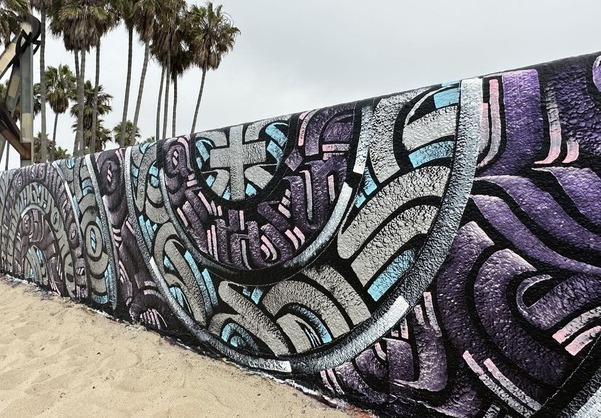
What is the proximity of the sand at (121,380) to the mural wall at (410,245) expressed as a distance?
179 millimetres

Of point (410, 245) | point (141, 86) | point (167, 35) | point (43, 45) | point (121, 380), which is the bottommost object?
point (121, 380)

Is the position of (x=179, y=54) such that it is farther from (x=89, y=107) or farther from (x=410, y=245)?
(x=410, y=245)

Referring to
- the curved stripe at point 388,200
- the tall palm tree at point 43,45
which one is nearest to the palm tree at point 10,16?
the tall palm tree at point 43,45

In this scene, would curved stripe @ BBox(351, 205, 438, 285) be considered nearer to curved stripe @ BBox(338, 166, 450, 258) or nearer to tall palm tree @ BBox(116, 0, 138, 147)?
curved stripe @ BBox(338, 166, 450, 258)

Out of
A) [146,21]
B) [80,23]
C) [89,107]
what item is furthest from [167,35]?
[89,107]

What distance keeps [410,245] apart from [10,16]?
18375mm

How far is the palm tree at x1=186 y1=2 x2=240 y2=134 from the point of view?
20.6m

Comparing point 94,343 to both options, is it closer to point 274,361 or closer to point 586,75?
point 274,361

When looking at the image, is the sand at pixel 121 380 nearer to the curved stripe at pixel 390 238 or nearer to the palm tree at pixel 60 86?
the curved stripe at pixel 390 238

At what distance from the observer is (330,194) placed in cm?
234

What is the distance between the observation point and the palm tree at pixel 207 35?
67.5 ft

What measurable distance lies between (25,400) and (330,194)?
2.52m

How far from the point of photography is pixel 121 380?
2879 mm

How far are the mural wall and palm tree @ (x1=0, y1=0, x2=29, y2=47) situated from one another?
15.7 meters
